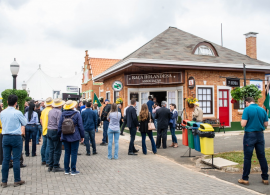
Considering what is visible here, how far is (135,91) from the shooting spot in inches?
652

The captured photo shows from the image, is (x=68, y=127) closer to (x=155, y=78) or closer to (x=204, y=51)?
(x=155, y=78)

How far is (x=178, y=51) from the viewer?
16281 mm

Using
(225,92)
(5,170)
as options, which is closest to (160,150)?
(5,170)

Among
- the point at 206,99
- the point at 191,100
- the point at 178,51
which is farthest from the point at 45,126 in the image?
the point at 178,51

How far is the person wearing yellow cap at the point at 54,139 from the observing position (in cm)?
676

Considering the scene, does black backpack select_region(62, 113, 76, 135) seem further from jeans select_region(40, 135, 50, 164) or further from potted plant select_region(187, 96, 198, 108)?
potted plant select_region(187, 96, 198, 108)

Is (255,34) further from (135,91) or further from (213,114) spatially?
Result: (135,91)

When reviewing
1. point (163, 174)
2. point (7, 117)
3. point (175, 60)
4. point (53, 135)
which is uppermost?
point (175, 60)

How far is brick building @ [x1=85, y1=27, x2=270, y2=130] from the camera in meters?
14.7

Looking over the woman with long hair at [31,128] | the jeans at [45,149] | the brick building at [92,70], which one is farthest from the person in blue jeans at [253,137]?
the brick building at [92,70]

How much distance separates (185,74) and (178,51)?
2070 millimetres

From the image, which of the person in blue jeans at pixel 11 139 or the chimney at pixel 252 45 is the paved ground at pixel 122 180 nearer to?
the person in blue jeans at pixel 11 139

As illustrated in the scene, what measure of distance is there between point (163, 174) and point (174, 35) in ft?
47.2

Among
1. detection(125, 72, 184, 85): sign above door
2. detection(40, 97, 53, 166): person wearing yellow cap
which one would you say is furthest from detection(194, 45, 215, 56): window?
detection(40, 97, 53, 166): person wearing yellow cap
